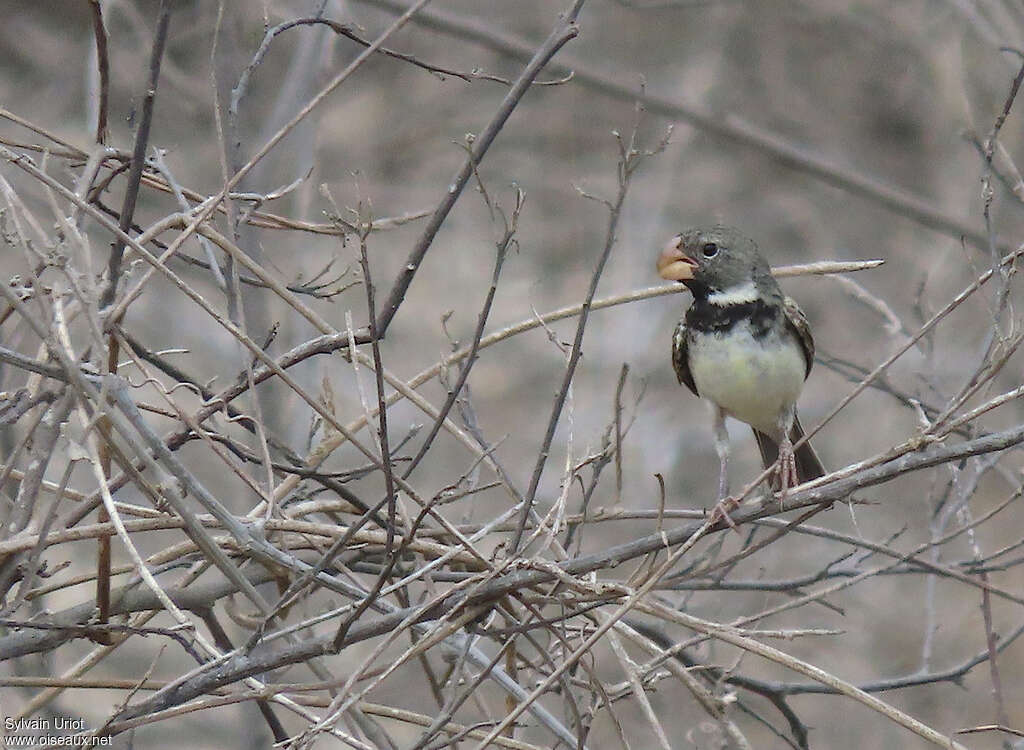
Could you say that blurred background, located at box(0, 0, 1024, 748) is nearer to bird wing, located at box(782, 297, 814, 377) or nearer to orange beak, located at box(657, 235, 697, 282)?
orange beak, located at box(657, 235, 697, 282)

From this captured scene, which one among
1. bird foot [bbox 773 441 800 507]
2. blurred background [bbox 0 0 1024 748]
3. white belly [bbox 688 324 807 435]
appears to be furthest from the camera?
blurred background [bbox 0 0 1024 748]

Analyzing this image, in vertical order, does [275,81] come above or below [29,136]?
above

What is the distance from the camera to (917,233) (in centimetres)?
1112

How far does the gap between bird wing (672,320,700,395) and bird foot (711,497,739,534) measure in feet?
3.39

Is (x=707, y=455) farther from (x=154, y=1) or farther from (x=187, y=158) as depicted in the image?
(x=154, y=1)

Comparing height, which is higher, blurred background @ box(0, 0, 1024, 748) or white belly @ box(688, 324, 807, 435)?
blurred background @ box(0, 0, 1024, 748)

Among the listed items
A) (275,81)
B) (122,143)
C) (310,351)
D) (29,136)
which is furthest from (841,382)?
(310,351)

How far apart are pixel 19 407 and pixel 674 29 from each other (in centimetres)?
988

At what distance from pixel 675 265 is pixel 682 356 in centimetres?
28

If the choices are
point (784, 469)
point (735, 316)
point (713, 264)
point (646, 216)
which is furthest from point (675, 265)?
point (646, 216)

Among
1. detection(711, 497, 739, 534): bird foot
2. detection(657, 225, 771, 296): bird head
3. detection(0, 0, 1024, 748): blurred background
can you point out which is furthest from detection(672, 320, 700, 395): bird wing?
detection(0, 0, 1024, 748): blurred background

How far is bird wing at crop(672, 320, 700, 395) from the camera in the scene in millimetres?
3836

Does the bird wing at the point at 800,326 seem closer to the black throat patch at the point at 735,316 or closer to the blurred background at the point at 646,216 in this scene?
the black throat patch at the point at 735,316

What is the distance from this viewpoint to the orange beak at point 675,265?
3738 millimetres
